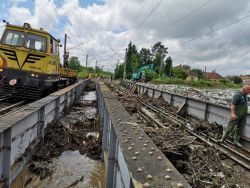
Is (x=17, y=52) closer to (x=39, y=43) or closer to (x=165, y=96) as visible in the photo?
(x=39, y=43)

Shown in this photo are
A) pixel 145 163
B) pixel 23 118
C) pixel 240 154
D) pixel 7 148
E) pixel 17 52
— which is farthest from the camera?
pixel 17 52

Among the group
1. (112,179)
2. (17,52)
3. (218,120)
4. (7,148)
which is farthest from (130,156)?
(17,52)

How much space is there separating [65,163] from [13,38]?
8.10m

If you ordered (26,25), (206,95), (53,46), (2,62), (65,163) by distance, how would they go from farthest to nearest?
(206,95), (53,46), (26,25), (2,62), (65,163)

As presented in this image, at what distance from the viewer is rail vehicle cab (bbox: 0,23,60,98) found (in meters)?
11.7

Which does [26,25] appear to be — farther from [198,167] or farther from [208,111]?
[198,167]

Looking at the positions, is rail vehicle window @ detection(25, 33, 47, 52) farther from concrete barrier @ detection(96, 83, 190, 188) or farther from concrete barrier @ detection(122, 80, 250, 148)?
concrete barrier @ detection(96, 83, 190, 188)

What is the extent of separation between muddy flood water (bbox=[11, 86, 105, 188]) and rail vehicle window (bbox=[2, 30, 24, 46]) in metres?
5.56

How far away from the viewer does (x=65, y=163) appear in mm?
5762

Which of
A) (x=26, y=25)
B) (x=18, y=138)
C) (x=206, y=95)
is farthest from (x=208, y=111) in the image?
(x=206, y=95)

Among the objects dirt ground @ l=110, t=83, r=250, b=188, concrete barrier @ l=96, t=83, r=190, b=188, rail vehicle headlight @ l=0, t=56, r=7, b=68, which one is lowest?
dirt ground @ l=110, t=83, r=250, b=188

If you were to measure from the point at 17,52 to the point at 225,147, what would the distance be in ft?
29.0

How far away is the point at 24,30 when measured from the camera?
1223 centimetres

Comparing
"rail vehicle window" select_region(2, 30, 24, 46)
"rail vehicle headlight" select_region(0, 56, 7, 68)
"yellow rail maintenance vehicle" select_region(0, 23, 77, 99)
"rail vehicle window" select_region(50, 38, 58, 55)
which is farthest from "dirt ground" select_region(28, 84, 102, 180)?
"rail vehicle window" select_region(50, 38, 58, 55)
